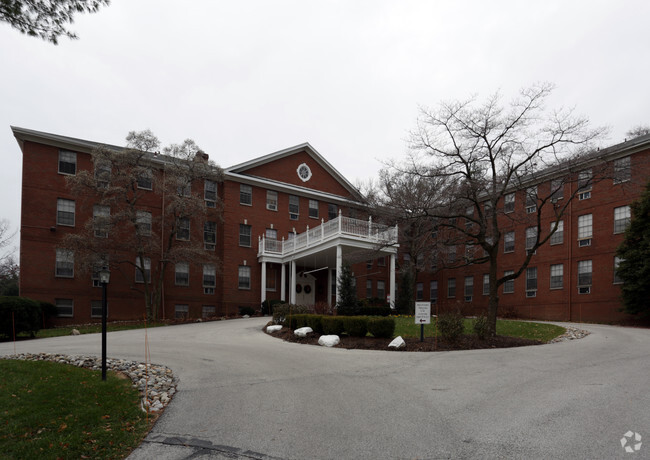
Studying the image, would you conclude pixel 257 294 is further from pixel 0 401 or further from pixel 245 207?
pixel 0 401

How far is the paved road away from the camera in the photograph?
5.36m

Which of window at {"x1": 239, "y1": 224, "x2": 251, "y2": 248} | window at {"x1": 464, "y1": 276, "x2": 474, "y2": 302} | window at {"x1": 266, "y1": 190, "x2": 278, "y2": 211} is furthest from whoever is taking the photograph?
window at {"x1": 464, "y1": 276, "x2": 474, "y2": 302}

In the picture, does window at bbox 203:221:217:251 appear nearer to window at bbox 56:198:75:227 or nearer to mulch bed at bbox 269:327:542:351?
window at bbox 56:198:75:227

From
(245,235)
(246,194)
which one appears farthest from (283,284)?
(246,194)

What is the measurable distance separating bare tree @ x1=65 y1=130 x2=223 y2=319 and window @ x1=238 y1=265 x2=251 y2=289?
14.2 feet

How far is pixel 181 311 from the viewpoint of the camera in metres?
28.9

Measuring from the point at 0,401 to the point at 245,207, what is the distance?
81.4 feet

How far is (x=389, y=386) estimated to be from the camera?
27.7 feet

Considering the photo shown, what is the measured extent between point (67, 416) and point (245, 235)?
25.0m

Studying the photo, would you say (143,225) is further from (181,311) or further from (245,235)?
(245,235)

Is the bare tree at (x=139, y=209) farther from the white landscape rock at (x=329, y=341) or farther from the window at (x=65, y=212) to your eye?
the white landscape rock at (x=329, y=341)

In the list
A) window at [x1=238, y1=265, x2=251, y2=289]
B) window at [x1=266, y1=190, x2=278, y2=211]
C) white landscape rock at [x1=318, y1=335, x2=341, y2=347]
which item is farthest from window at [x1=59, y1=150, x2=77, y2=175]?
white landscape rock at [x1=318, y1=335, x2=341, y2=347]

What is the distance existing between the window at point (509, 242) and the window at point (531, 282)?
2150 millimetres

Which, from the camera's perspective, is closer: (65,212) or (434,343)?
(434,343)
